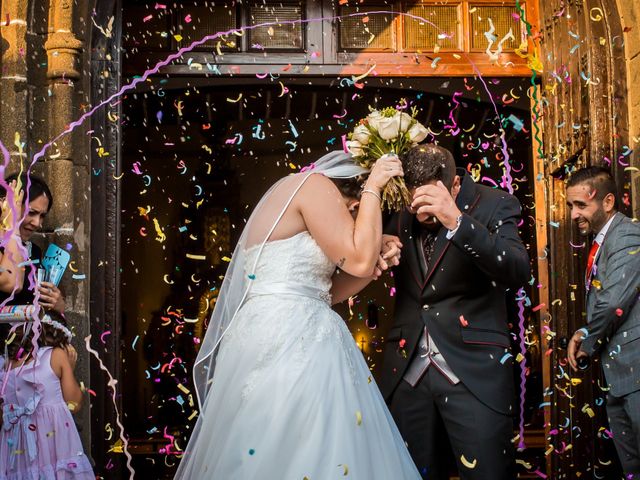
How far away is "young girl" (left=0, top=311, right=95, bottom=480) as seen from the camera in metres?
4.63

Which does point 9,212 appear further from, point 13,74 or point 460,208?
point 460,208

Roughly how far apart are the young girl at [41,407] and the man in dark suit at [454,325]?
1.68m

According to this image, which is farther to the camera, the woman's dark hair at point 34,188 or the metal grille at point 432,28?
the metal grille at point 432,28

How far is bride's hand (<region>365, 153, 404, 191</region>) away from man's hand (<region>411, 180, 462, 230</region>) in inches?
5.1

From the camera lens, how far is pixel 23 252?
183 inches

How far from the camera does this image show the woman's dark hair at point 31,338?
4.65 metres

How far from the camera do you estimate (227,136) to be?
1069 cm

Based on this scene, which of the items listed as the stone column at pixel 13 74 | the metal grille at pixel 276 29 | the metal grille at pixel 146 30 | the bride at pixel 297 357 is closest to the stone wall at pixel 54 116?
the stone column at pixel 13 74

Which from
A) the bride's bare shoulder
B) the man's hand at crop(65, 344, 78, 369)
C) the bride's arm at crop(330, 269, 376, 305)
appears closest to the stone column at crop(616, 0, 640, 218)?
the bride's arm at crop(330, 269, 376, 305)

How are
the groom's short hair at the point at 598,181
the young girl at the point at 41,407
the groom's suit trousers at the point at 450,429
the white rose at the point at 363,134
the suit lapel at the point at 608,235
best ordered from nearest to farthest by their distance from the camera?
the groom's suit trousers at the point at 450,429, the white rose at the point at 363,134, the young girl at the point at 41,407, the suit lapel at the point at 608,235, the groom's short hair at the point at 598,181

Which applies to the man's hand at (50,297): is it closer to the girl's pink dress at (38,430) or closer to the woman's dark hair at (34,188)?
the girl's pink dress at (38,430)

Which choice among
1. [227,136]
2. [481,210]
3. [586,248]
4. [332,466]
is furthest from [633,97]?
[227,136]

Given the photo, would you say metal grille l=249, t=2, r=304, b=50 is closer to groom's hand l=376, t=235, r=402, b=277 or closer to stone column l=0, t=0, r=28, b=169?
stone column l=0, t=0, r=28, b=169

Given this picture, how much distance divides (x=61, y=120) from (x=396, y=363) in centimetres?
250
